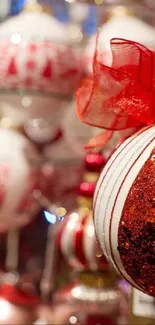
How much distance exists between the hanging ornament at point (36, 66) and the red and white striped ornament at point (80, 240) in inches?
4.7

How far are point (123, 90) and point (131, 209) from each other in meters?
0.10

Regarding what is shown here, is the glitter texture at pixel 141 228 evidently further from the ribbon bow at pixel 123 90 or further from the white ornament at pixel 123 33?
the white ornament at pixel 123 33

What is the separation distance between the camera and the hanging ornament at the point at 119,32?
0.60 metres

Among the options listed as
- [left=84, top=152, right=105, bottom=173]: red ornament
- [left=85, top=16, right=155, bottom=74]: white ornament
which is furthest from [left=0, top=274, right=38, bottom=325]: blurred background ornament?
[left=85, top=16, right=155, bottom=74]: white ornament

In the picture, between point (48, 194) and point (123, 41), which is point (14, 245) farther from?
point (123, 41)

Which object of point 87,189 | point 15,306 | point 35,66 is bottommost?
point 15,306

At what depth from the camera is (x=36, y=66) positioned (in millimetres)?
633

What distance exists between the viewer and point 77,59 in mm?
659

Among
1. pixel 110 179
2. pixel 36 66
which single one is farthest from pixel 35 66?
pixel 110 179

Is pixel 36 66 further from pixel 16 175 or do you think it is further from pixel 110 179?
pixel 110 179

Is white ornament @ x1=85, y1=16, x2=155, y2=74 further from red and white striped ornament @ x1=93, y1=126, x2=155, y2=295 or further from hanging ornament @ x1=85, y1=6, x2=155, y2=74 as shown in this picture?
red and white striped ornament @ x1=93, y1=126, x2=155, y2=295

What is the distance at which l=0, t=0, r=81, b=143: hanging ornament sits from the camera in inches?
25.0

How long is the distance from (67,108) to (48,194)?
119mm

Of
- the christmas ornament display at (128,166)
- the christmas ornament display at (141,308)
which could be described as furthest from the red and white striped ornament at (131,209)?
the christmas ornament display at (141,308)
